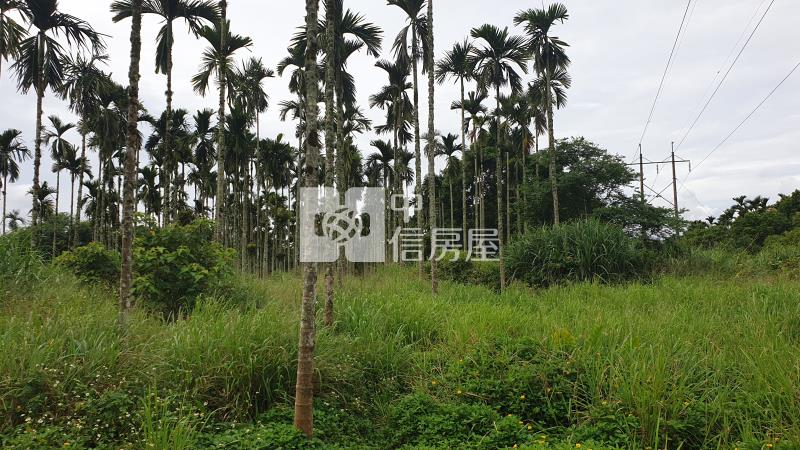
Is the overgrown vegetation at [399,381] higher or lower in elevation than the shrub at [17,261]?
lower

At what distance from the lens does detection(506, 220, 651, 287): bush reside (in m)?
13.1

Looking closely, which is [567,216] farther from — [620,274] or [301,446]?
[301,446]

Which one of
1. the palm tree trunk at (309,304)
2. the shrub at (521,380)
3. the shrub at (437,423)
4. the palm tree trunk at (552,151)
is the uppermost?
the palm tree trunk at (552,151)

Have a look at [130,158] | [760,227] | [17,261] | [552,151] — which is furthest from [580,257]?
[760,227]

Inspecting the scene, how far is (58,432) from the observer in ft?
12.0

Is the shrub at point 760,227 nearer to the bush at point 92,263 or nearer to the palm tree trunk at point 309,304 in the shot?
the palm tree trunk at point 309,304

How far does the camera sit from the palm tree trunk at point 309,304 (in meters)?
3.97

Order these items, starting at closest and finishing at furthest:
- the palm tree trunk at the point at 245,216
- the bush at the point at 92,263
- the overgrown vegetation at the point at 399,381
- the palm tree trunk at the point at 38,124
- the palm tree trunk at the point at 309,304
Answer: the overgrown vegetation at the point at 399,381 → the palm tree trunk at the point at 309,304 → the bush at the point at 92,263 → the palm tree trunk at the point at 38,124 → the palm tree trunk at the point at 245,216

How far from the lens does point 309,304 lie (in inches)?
164

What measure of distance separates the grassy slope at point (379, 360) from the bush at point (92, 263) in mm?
1569

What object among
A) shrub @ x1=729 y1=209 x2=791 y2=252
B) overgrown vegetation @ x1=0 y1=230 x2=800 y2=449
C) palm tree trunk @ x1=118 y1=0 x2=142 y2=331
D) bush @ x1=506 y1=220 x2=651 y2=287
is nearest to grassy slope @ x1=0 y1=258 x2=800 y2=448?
overgrown vegetation @ x1=0 y1=230 x2=800 y2=449

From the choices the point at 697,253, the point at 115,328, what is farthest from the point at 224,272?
the point at 697,253

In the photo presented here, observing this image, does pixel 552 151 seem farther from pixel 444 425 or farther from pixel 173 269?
pixel 444 425

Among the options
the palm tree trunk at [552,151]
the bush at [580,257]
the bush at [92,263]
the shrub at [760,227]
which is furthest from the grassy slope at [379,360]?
the shrub at [760,227]
